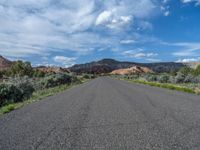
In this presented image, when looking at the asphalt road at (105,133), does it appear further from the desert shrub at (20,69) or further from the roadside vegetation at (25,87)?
the desert shrub at (20,69)

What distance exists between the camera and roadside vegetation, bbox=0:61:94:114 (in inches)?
812

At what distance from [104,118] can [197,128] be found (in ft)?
11.4

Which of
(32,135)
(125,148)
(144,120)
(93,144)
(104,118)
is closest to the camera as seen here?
(125,148)

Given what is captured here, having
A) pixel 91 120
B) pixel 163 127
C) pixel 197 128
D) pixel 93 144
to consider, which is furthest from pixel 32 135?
pixel 197 128

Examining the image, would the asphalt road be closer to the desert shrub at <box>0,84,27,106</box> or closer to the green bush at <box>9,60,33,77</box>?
the desert shrub at <box>0,84,27,106</box>

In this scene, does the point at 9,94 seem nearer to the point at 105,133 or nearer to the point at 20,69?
the point at 105,133

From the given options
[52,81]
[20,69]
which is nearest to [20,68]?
[20,69]

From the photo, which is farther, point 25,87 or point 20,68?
point 20,68

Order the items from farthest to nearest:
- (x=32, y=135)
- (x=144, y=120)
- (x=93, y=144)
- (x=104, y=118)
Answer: (x=104, y=118)
(x=144, y=120)
(x=32, y=135)
(x=93, y=144)

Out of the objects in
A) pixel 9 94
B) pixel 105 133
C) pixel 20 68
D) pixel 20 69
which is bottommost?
pixel 9 94

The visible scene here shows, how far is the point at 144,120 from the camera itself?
9.00 m

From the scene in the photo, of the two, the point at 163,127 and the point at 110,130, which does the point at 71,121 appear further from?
the point at 163,127

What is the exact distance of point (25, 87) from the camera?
87.7 feet

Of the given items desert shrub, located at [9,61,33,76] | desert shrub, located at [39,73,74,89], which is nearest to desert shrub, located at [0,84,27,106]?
desert shrub, located at [39,73,74,89]
